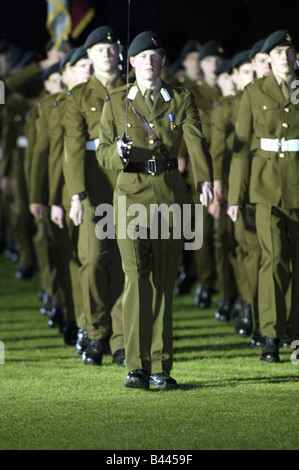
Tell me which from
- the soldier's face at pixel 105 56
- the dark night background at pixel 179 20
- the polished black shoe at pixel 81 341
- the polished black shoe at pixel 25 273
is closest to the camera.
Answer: the soldier's face at pixel 105 56

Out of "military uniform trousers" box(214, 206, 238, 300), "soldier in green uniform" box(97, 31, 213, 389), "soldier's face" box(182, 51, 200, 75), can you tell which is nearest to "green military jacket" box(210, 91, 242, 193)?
"military uniform trousers" box(214, 206, 238, 300)

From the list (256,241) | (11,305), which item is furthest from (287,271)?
(11,305)

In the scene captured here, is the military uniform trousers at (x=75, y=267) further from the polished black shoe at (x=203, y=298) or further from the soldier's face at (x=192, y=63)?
the soldier's face at (x=192, y=63)

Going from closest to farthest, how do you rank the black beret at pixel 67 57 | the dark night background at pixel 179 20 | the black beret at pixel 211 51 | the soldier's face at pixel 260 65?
the soldier's face at pixel 260 65 < the black beret at pixel 67 57 < the black beret at pixel 211 51 < the dark night background at pixel 179 20

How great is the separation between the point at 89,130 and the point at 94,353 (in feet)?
4.95

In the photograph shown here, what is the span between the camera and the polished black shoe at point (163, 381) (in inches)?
339

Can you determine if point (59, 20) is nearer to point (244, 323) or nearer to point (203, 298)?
point (203, 298)

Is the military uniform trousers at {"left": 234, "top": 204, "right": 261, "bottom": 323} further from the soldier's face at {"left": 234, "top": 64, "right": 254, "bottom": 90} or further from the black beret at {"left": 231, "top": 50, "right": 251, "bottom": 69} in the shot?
the black beret at {"left": 231, "top": 50, "right": 251, "bottom": 69}

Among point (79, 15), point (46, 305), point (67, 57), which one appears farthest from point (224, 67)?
point (46, 305)

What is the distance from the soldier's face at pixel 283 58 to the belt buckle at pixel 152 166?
166 centimetres

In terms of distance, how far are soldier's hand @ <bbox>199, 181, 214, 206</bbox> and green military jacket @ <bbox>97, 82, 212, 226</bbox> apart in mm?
43

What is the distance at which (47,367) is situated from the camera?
9.80m

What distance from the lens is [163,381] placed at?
8625 mm

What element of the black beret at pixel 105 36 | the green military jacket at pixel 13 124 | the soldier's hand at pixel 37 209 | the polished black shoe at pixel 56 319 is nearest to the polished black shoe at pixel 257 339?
the soldier's hand at pixel 37 209
